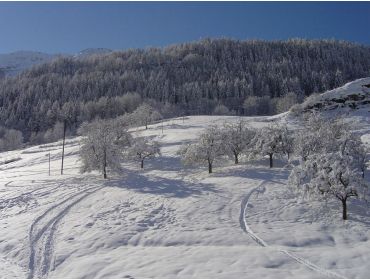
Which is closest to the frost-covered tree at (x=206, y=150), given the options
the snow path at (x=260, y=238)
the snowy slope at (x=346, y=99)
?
the snow path at (x=260, y=238)

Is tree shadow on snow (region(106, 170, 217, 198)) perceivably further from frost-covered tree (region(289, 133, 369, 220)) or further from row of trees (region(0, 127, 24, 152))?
row of trees (region(0, 127, 24, 152))

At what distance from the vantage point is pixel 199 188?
45344mm

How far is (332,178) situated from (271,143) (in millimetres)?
20464

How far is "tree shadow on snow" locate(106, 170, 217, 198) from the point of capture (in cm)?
4406

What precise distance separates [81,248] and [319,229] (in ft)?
60.8

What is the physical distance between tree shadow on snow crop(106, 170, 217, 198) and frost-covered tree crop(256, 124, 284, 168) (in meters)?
12.2

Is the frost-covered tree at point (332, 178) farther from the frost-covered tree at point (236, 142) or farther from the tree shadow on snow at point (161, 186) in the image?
the frost-covered tree at point (236, 142)

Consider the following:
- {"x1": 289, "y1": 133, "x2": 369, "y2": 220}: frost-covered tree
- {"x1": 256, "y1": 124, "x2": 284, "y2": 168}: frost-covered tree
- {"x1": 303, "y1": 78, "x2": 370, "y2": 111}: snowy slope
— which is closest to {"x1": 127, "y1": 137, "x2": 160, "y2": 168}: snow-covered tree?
{"x1": 256, "y1": 124, "x2": 284, "y2": 168}: frost-covered tree

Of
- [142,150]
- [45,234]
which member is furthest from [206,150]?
[45,234]

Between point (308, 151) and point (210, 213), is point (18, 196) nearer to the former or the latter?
point (210, 213)

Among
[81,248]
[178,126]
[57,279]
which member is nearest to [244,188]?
[81,248]

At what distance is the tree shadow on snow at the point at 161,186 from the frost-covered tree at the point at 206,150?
21.1ft

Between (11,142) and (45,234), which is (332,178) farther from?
(11,142)

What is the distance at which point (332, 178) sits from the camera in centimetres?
3453
